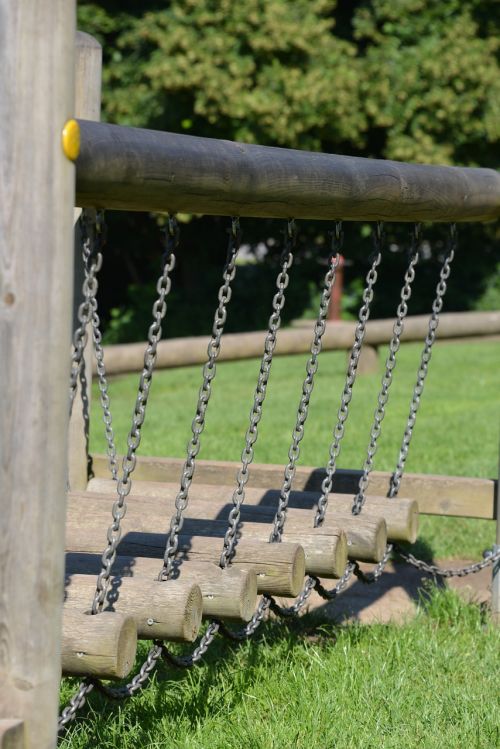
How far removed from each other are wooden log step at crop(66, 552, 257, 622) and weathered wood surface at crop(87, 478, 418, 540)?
0.49 meters

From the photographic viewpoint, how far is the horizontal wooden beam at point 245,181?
2307 millimetres

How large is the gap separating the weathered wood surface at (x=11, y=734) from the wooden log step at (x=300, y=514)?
1.31 m

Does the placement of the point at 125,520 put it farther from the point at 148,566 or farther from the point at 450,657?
the point at 450,657

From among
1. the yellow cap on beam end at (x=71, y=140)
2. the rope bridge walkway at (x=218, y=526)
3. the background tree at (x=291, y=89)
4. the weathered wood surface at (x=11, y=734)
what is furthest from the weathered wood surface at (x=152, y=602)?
the background tree at (x=291, y=89)

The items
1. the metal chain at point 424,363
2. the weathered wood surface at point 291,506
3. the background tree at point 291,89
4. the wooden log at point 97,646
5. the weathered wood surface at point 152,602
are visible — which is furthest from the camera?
the background tree at point 291,89

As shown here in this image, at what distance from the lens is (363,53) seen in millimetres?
18844

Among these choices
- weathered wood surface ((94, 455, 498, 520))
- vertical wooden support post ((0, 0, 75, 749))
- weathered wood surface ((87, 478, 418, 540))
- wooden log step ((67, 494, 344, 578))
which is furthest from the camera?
weathered wood surface ((94, 455, 498, 520))

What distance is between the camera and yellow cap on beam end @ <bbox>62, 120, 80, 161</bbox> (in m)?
2.01

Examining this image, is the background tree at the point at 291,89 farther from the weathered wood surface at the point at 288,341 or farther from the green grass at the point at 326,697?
the green grass at the point at 326,697

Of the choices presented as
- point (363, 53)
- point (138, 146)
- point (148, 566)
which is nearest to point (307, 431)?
point (148, 566)

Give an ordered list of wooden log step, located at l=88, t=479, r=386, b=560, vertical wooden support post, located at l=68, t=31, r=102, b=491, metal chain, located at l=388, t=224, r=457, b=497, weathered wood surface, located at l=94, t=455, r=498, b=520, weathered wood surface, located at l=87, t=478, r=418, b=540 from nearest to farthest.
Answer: wooden log step, located at l=88, t=479, r=386, b=560, weathered wood surface, located at l=87, t=478, r=418, b=540, metal chain, located at l=388, t=224, r=457, b=497, vertical wooden support post, located at l=68, t=31, r=102, b=491, weathered wood surface, located at l=94, t=455, r=498, b=520

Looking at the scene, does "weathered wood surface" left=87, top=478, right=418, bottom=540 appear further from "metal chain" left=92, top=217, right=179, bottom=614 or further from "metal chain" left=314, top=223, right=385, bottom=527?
"metal chain" left=92, top=217, right=179, bottom=614

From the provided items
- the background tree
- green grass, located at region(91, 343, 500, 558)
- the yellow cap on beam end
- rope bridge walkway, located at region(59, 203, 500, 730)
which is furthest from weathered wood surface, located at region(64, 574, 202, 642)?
the background tree

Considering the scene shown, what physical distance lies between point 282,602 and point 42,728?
2.22m
